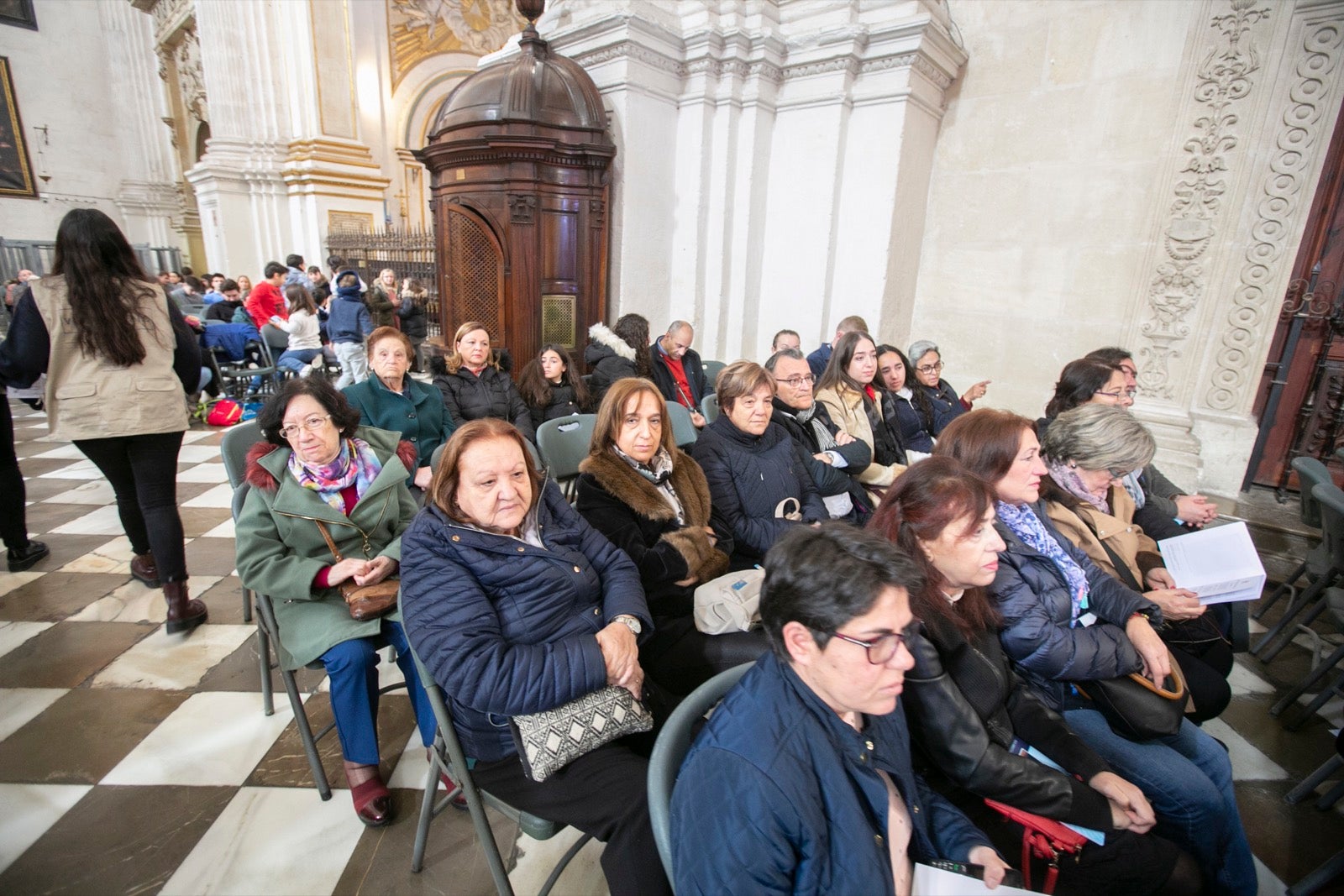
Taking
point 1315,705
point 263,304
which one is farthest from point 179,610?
point 263,304

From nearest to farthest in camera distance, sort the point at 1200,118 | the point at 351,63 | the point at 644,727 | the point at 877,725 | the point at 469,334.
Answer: the point at 877,725 < the point at 644,727 < the point at 469,334 < the point at 1200,118 < the point at 351,63

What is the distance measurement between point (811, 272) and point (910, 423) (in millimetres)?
2263

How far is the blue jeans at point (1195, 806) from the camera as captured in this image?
1.42 metres

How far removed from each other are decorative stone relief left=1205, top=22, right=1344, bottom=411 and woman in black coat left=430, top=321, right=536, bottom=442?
510cm

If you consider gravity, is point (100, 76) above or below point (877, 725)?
above

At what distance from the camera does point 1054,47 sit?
15.4 ft

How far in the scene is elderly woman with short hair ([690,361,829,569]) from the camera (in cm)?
238

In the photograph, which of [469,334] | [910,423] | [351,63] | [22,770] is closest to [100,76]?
[351,63]

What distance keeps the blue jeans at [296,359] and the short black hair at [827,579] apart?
6.38 m

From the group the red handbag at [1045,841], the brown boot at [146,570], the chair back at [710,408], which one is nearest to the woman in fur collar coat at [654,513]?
A: the red handbag at [1045,841]

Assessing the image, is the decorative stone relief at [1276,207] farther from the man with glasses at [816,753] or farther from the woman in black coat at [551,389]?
the man with glasses at [816,753]

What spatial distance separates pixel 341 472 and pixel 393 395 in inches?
39.0

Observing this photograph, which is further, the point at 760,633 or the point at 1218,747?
the point at 760,633

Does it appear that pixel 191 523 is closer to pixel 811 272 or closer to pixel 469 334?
pixel 469 334
